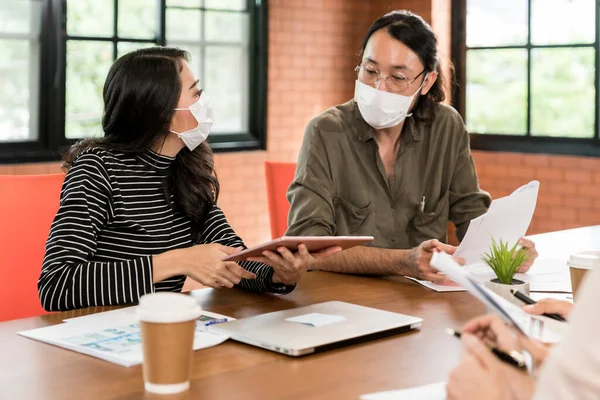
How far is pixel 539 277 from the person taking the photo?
217cm

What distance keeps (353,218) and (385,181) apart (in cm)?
15

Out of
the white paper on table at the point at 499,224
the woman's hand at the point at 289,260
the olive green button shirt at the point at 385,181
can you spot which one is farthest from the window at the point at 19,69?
the white paper on table at the point at 499,224

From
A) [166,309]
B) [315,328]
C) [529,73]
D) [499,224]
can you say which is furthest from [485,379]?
[529,73]

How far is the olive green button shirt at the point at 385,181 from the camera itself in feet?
8.27

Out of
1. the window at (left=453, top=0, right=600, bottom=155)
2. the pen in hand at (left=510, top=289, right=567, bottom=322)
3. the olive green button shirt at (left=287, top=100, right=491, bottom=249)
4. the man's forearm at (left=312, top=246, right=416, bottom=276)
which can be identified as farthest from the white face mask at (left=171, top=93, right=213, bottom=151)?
the window at (left=453, top=0, right=600, bottom=155)

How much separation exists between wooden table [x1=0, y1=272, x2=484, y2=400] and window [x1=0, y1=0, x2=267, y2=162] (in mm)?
2735

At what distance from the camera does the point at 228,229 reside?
2268 millimetres

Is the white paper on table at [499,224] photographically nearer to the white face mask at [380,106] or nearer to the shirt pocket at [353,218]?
the shirt pocket at [353,218]

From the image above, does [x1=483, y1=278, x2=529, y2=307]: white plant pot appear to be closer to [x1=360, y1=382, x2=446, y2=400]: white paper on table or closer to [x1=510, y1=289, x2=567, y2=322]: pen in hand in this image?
[x1=510, y1=289, x2=567, y2=322]: pen in hand

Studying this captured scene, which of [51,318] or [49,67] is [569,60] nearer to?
[49,67]

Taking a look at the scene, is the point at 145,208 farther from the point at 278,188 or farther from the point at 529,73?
the point at 529,73

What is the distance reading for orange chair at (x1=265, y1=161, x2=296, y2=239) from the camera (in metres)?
2.84

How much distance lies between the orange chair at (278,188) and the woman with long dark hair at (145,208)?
1.61ft

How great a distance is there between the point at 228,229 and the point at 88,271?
0.52 m
